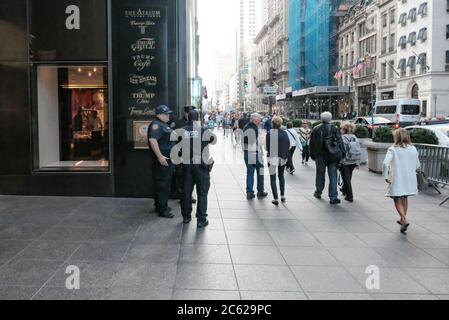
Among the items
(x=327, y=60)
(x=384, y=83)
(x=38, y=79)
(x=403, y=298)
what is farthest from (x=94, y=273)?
(x=327, y=60)

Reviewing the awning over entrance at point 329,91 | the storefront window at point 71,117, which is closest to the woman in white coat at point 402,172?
the storefront window at point 71,117

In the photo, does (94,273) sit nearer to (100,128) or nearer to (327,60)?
(100,128)

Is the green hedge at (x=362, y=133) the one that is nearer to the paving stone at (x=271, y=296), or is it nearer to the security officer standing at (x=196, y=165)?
the security officer standing at (x=196, y=165)

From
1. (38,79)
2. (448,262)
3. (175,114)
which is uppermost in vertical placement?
(38,79)

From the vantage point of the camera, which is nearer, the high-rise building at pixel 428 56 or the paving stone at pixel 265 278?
the paving stone at pixel 265 278

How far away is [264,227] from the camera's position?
A: 8.25m

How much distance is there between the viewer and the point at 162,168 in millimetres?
9047

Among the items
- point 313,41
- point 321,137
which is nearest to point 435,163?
point 321,137

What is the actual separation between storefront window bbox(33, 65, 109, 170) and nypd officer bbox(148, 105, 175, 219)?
7.36ft

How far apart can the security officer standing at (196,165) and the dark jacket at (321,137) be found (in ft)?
11.0

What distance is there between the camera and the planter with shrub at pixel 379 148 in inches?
619
